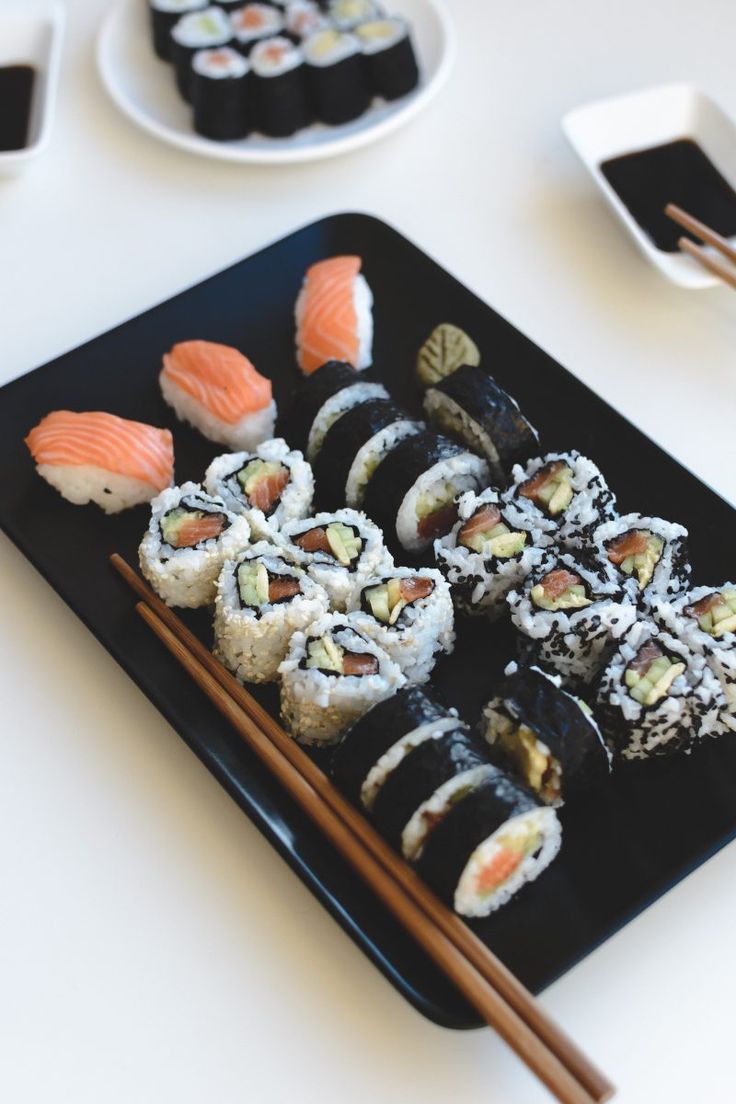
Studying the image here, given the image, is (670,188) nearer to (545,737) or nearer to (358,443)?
(358,443)

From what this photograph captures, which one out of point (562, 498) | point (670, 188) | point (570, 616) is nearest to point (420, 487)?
point (562, 498)

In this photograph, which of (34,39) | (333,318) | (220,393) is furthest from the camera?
(34,39)

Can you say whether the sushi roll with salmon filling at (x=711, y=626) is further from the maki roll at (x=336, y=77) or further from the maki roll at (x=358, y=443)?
the maki roll at (x=336, y=77)

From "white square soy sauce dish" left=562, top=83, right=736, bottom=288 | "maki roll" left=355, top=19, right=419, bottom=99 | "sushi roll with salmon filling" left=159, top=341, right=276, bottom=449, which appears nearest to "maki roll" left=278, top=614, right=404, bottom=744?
"sushi roll with salmon filling" left=159, top=341, right=276, bottom=449

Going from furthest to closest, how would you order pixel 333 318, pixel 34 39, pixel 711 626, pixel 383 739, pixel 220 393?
pixel 34 39
pixel 333 318
pixel 220 393
pixel 711 626
pixel 383 739

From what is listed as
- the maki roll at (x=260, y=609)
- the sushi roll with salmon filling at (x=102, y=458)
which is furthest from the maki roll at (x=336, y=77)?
the maki roll at (x=260, y=609)

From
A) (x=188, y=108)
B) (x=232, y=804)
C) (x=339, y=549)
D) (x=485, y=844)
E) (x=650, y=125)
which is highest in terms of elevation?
(x=188, y=108)

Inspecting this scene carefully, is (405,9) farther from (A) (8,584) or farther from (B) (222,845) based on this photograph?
(B) (222,845)
